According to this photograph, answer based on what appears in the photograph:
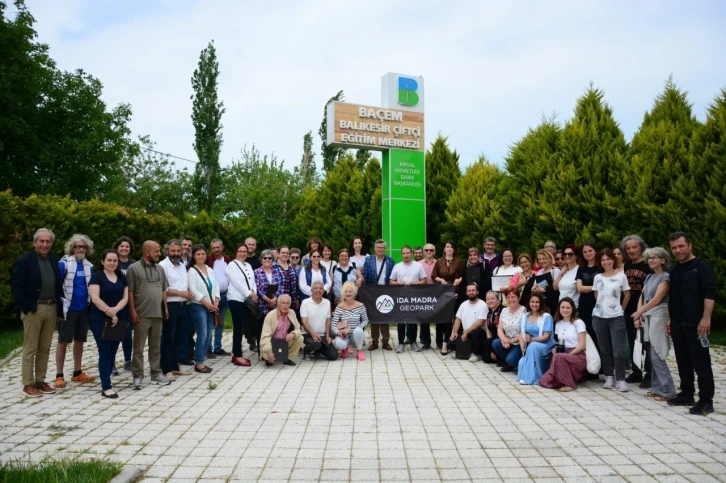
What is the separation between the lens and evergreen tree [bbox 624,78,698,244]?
1117 cm

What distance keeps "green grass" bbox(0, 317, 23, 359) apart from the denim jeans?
Result: 912 centimetres

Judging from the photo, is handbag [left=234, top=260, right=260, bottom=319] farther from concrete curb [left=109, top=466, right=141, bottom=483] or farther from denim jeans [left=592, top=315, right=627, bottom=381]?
denim jeans [left=592, top=315, right=627, bottom=381]

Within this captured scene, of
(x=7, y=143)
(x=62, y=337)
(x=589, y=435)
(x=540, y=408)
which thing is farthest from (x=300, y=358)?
(x=7, y=143)

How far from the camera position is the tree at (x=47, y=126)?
24078mm

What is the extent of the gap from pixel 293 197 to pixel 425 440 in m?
20.2

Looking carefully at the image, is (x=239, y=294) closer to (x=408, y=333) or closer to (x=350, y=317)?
(x=350, y=317)

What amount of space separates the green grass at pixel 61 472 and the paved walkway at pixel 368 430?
0.30 metres

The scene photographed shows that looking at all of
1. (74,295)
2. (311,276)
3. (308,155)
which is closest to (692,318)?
(311,276)

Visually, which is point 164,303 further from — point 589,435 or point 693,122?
point 693,122

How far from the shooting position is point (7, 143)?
24.4 meters

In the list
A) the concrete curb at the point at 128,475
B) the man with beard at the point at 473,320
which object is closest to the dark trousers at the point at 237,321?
the man with beard at the point at 473,320

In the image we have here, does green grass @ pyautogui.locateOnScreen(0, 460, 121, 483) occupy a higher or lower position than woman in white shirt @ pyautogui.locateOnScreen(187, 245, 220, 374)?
lower

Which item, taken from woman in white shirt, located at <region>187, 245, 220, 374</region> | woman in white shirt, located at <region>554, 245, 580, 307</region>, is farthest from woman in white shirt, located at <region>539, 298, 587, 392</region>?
woman in white shirt, located at <region>187, 245, 220, 374</region>

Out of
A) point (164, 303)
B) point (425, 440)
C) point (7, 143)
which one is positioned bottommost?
point (425, 440)
